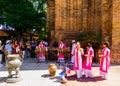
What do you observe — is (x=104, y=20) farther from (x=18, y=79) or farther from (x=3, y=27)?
(x=3, y=27)

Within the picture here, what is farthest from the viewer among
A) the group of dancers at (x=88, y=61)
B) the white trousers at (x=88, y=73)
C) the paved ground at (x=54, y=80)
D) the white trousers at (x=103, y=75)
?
the white trousers at (x=88, y=73)

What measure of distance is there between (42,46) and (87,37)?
3155 mm

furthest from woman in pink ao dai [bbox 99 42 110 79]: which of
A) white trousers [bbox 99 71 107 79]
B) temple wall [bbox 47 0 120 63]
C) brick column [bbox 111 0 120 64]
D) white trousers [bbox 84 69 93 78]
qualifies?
temple wall [bbox 47 0 120 63]

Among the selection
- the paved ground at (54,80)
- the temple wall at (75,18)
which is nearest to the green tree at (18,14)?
the temple wall at (75,18)

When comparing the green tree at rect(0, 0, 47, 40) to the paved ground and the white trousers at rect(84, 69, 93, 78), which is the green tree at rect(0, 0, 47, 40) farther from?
the white trousers at rect(84, 69, 93, 78)

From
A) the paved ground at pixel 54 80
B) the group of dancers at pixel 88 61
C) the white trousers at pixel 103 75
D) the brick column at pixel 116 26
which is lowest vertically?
the paved ground at pixel 54 80

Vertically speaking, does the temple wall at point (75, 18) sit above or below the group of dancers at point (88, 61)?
above

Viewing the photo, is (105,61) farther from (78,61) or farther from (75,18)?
(75,18)

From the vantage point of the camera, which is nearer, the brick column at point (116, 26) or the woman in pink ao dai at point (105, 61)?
the woman in pink ao dai at point (105, 61)

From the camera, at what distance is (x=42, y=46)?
19.2m

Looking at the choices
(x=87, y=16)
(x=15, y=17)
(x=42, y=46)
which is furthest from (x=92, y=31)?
(x=15, y=17)

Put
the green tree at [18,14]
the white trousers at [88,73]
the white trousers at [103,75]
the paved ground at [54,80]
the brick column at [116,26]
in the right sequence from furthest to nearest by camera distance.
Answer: the green tree at [18,14]
the brick column at [116,26]
the white trousers at [88,73]
the white trousers at [103,75]
the paved ground at [54,80]

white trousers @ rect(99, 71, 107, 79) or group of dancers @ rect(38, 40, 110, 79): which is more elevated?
group of dancers @ rect(38, 40, 110, 79)

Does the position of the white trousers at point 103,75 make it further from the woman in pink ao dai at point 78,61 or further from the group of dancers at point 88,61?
the woman in pink ao dai at point 78,61
